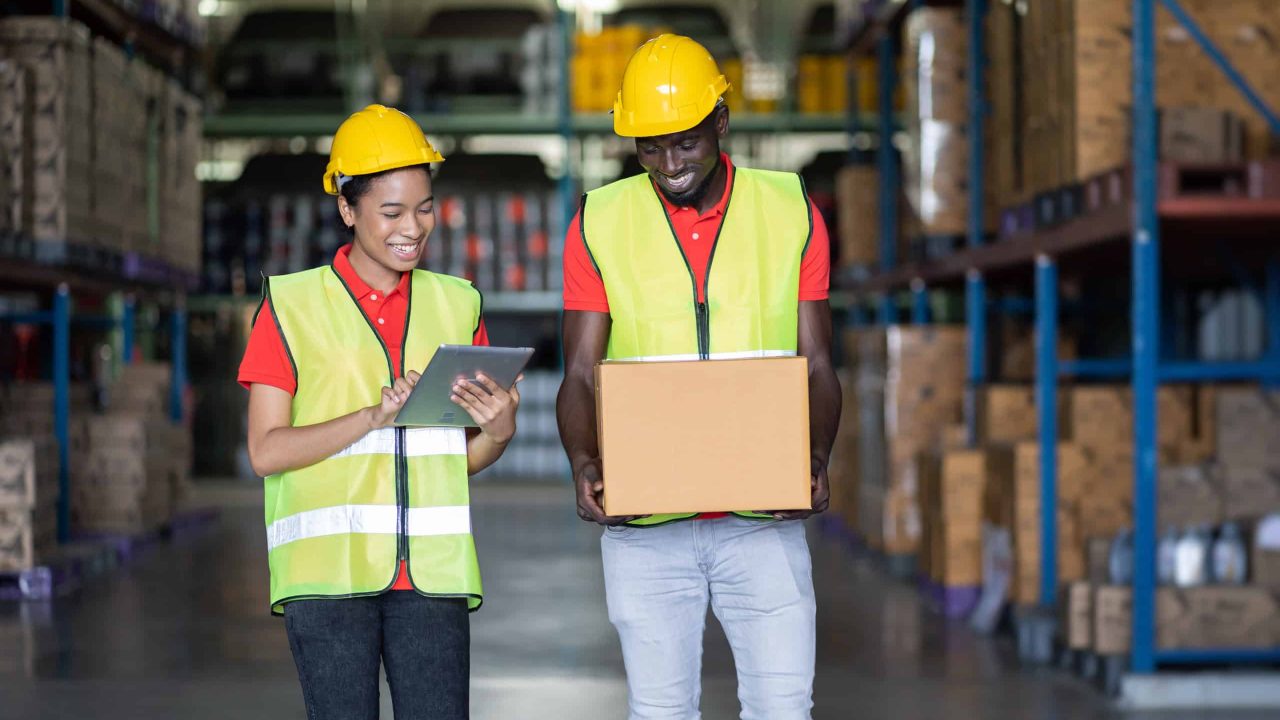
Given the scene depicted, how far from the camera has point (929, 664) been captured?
6266mm

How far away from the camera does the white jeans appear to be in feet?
9.05

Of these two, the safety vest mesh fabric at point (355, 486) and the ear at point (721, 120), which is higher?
the ear at point (721, 120)

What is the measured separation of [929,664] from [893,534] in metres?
2.58

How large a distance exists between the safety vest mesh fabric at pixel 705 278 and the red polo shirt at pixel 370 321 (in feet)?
0.97

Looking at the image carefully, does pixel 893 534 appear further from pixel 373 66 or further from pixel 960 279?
pixel 373 66

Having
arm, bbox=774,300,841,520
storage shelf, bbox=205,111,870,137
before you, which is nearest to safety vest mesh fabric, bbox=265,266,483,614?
arm, bbox=774,300,841,520

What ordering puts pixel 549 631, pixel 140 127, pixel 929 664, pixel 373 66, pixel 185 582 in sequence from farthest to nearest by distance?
1. pixel 373 66
2. pixel 140 127
3. pixel 185 582
4. pixel 549 631
5. pixel 929 664

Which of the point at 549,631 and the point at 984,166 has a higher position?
the point at 984,166

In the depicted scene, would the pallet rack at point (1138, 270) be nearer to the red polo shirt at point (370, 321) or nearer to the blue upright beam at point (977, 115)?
the blue upright beam at point (977, 115)

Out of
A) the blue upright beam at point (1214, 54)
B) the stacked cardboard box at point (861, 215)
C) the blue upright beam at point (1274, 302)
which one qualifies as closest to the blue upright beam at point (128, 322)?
the stacked cardboard box at point (861, 215)

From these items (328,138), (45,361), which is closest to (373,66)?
(328,138)

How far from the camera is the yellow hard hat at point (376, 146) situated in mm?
2744

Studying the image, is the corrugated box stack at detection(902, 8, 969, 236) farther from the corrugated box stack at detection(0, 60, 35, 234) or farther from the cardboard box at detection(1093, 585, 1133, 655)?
the corrugated box stack at detection(0, 60, 35, 234)

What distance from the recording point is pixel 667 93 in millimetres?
2693
